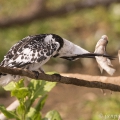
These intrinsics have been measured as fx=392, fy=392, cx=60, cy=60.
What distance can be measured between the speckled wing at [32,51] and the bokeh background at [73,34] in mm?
886

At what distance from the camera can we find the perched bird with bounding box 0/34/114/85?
1335 mm

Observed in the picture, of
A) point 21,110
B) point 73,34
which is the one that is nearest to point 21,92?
point 21,110

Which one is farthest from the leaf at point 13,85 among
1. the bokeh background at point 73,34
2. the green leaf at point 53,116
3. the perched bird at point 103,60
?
the bokeh background at point 73,34

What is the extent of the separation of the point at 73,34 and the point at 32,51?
282cm

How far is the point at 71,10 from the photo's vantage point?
11.4ft

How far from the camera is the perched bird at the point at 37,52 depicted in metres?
1.33

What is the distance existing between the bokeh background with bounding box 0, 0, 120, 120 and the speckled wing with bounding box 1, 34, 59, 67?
0.89m

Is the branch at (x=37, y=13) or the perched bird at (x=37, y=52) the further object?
the branch at (x=37, y=13)

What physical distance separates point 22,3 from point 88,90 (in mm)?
1745

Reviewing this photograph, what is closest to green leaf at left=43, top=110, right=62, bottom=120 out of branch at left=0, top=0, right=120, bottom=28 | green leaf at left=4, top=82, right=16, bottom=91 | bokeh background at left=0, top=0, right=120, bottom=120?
green leaf at left=4, top=82, right=16, bottom=91

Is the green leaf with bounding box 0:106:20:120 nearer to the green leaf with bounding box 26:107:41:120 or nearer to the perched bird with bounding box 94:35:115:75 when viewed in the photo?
the green leaf with bounding box 26:107:41:120

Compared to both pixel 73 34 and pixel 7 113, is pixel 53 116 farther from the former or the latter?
pixel 73 34

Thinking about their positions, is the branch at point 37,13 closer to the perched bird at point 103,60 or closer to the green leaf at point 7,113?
the perched bird at point 103,60

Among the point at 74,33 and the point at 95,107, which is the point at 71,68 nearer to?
the point at 74,33
